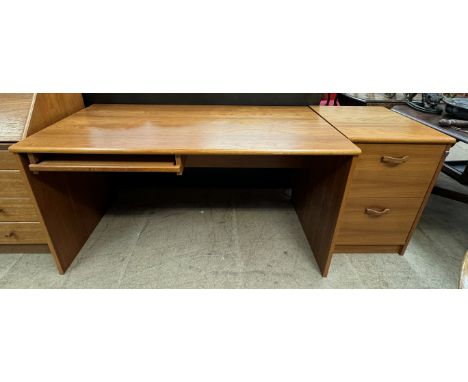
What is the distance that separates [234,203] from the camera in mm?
2059

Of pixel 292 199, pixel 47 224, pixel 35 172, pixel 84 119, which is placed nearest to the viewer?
pixel 35 172

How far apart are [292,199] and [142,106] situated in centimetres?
126

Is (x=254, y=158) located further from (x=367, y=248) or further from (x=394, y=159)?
(x=367, y=248)

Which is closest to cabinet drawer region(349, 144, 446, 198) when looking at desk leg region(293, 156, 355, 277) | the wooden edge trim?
desk leg region(293, 156, 355, 277)

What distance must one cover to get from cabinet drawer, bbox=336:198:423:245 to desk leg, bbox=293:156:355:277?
0.12 m

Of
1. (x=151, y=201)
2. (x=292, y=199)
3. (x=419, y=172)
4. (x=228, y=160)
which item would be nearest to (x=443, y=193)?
(x=419, y=172)

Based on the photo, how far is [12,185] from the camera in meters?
1.26

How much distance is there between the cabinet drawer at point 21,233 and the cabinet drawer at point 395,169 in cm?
163

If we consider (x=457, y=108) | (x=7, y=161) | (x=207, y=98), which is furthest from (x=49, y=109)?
(x=457, y=108)

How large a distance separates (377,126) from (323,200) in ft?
1.52

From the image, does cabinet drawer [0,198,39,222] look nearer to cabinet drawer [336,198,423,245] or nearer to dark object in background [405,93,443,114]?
cabinet drawer [336,198,423,245]

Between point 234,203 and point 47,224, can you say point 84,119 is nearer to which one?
point 47,224

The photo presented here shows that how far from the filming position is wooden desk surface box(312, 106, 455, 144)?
1.22 meters

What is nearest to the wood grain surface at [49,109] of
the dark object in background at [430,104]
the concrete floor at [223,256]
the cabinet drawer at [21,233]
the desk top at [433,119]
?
the cabinet drawer at [21,233]
